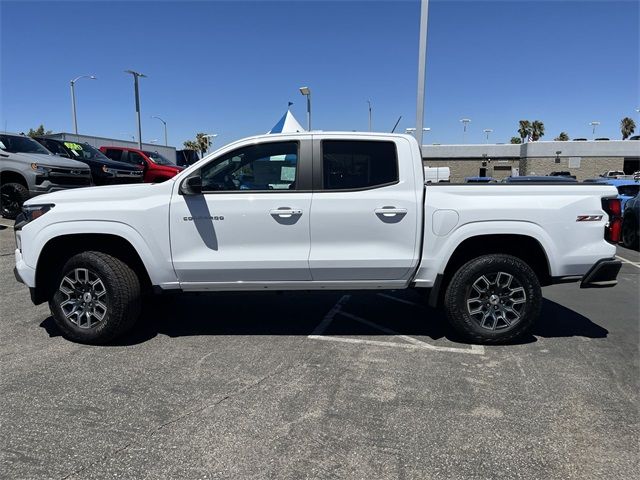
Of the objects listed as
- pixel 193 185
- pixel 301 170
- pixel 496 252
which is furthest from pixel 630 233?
pixel 193 185

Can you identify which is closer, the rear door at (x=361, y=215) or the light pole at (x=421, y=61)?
the rear door at (x=361, y=215)

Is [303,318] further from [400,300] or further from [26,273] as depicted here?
[26,273]

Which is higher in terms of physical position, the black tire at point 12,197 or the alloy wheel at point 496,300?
the black tire at point 12,197

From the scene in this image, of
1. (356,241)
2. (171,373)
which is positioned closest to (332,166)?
(356,241)

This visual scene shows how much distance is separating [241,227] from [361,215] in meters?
1.09

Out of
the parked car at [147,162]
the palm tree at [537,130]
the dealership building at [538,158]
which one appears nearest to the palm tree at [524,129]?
the palm tree at [537,130]

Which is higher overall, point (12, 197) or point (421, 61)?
point (421, 61)

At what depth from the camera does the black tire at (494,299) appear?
14.5ft

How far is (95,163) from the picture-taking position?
15.2 meters

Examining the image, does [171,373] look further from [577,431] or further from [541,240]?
[541,240]

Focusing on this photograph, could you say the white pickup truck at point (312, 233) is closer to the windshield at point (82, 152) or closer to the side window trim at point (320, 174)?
the side window trim at point (320, 174)

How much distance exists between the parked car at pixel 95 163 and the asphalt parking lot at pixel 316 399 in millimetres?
10592

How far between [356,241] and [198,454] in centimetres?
226

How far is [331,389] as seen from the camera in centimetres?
363
